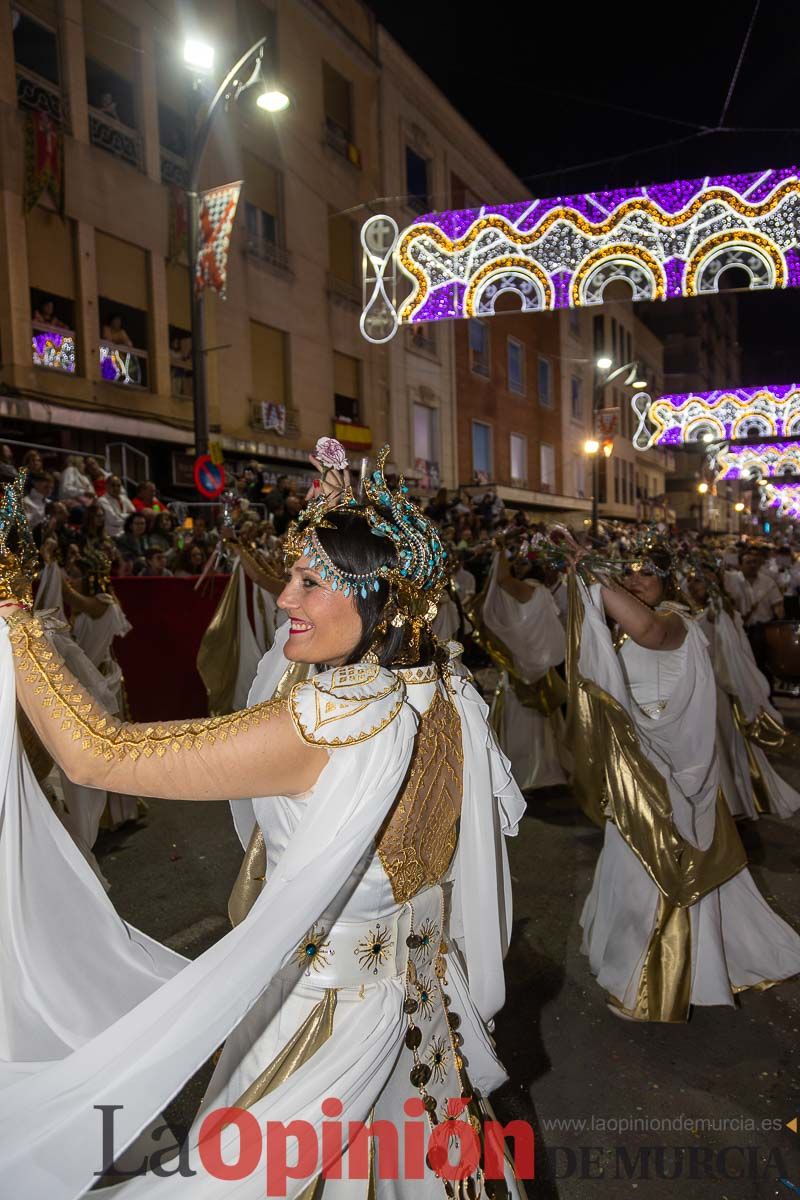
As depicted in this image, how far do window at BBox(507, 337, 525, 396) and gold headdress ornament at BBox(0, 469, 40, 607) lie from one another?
2568cm

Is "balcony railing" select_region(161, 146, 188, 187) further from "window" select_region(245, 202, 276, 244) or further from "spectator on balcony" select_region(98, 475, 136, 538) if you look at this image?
"spectator on balcony" select_region(98, 475, 136, 538)

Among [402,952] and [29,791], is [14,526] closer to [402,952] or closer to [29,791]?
[29,791]

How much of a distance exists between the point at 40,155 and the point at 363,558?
12360mm

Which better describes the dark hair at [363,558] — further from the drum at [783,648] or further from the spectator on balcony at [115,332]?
the spectator on balcony at [115,332]

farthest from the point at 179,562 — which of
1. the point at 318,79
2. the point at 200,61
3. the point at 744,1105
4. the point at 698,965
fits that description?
the point at 318,79

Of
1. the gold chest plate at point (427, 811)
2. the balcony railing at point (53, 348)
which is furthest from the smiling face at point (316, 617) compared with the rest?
the balcony railing at point (53, 348)

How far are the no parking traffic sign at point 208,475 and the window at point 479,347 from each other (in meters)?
16.1

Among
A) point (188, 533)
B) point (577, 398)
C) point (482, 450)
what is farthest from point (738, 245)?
point (577, 398)

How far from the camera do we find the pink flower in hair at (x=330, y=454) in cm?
239

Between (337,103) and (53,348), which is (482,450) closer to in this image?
(337,103)

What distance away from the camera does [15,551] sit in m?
1.73

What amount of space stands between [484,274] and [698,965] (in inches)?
267

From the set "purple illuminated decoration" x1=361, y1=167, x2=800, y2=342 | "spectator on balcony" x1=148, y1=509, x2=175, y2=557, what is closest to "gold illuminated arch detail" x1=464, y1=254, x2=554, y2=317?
"purple illuminated decoration" x1=361, y1=167, x2=800, y2=342

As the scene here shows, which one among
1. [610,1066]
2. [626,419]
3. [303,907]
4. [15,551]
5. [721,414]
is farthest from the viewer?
[626,419]
